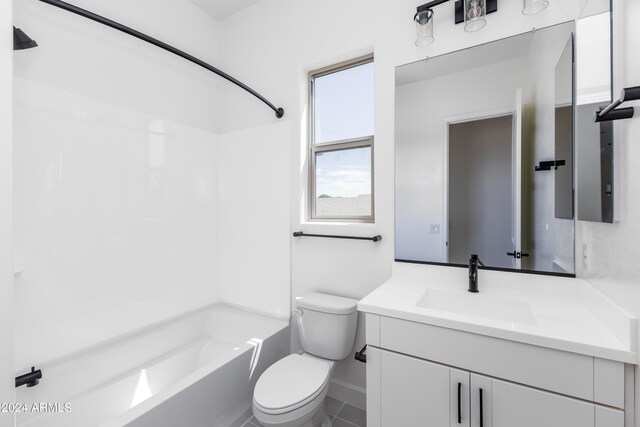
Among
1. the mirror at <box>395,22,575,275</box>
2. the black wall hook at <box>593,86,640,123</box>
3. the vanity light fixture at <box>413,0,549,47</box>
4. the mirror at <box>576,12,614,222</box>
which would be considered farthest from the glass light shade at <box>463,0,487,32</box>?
the black wall hook at <box>593,86,640,123</box>

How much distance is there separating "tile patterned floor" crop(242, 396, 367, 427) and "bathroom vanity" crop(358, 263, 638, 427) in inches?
21.3

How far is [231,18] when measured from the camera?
2459 millimetres

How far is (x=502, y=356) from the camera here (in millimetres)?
1014

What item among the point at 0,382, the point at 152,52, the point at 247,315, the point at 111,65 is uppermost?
the point at 152,52

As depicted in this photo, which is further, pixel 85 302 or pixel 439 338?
pixel 85 302

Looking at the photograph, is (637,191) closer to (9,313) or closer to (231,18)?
(9,313)

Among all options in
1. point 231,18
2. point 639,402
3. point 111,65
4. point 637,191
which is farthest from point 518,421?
point 231,18

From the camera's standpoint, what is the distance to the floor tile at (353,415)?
1.73m

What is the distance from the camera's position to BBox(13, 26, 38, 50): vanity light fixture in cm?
131

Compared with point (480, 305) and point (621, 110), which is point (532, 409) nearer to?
point (480, 305)

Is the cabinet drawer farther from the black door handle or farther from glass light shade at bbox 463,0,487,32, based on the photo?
glass light shade at bbox 463,0,487,32

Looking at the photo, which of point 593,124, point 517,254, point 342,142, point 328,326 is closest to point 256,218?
point 342,142

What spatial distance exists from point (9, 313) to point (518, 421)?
1.85 m

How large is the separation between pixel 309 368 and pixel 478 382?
863 mm
